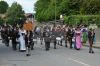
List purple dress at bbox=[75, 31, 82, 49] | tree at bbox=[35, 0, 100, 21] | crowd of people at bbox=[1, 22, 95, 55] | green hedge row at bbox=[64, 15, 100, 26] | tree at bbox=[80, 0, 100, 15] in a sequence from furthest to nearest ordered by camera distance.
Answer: tree at bbox=[35, 0, 100, 21], tree at bbox=[80, 0, 100, 15], green hedge row at bbox=[64, 15, 100, 26], purple dress at bbox=[75, 31, 82, 49], crowd of people at bbox=[1, 22, 95, 55]

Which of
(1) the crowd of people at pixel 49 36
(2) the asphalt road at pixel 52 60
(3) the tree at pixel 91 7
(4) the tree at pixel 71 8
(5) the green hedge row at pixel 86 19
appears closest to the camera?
(2) the asphalt road at pixel 52 60

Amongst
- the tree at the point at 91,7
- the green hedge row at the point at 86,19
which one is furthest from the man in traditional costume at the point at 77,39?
the tree at the point at 91,7

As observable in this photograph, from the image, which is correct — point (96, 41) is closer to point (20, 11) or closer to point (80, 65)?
point (80, 65)

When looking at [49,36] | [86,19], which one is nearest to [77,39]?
[49,36]

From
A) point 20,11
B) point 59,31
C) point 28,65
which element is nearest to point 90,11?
point 59,31

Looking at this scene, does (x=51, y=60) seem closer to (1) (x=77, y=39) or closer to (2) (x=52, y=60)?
(2) (x=52, y=60)

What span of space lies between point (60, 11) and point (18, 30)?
5784 centimetres

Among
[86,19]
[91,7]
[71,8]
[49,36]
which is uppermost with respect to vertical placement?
[71,8]

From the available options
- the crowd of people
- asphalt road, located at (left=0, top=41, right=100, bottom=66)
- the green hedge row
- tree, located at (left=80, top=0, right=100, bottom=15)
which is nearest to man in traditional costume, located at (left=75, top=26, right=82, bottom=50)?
the crowd of people

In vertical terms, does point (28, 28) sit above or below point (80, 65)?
above

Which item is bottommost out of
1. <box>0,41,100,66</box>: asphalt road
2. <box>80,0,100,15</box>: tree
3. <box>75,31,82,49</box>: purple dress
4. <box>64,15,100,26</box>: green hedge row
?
<box>0,41,100,66</box>: asphalt road

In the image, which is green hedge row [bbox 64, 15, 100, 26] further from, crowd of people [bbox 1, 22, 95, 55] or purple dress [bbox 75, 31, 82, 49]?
purple dress [bbox 75, 31, 82, 49]

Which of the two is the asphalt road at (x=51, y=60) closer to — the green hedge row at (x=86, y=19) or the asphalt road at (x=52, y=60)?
the asphalt road at (x=52, y=60)

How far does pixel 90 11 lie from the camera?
206ft
